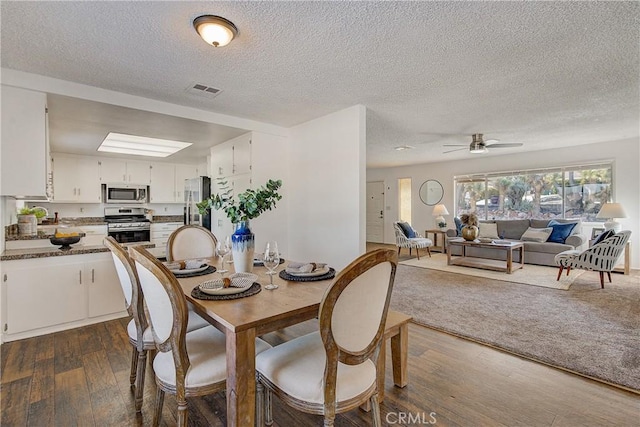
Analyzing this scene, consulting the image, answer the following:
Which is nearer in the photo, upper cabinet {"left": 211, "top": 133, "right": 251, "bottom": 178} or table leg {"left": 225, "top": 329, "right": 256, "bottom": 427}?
table leg {"left": 225, "top": 329, "right": 256, "bottom": 427}

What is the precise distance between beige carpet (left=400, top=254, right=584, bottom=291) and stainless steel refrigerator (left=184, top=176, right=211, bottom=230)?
394cm

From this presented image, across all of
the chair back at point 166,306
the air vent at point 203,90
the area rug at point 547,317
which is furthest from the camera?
the air vent at point 203,90

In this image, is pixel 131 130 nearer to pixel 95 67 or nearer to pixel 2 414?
pixel 95 67

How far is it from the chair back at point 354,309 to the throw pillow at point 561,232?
6.11 m

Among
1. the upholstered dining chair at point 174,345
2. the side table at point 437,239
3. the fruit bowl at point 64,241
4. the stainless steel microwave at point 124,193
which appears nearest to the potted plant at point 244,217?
the upholstered dining chair at point 174,345

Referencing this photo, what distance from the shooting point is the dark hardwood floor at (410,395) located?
1.67 metres

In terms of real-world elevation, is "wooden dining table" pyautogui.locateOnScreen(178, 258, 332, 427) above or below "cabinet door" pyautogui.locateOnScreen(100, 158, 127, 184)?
below

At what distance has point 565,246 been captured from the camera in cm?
535

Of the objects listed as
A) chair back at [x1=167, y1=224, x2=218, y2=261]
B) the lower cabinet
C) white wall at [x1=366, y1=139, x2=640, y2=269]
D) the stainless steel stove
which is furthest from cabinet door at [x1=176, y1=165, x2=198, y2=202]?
white wall at [x1=366, y1=139, x2=640, y2=269]

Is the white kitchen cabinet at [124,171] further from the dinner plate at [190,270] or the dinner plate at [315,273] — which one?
the dinner plate at [315,273]

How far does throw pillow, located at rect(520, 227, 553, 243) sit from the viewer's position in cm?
586

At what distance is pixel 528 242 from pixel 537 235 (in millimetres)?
292

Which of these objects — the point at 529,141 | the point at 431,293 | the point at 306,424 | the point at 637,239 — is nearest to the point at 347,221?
the point at 431,293

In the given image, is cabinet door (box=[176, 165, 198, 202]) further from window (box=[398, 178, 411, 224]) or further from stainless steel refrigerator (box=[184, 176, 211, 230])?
window (box=[398, 178, 411, 224])
